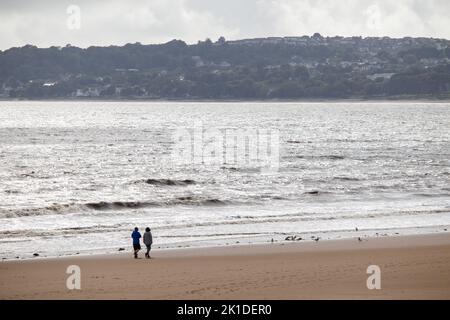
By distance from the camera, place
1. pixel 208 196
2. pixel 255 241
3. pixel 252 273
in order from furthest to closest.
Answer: pixel 208 196 → pixel 255 241 → pixel 252 273

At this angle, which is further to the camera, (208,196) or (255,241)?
(208,196)

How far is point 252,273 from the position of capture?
2077 cm

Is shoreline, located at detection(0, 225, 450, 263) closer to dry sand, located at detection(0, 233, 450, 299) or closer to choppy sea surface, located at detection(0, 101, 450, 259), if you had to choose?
choppy sea surface, located at detection(0, 101, 450, 259)

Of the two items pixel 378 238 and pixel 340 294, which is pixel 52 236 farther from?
pixel 340 294

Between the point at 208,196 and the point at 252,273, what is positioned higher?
the point at 252,273

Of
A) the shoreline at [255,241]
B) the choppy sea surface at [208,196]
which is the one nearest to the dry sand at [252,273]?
the shoreline at [255,241]

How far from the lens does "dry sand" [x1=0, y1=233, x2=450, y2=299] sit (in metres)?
18.1

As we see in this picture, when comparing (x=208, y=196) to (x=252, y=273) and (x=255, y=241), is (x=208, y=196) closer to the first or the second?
(x=255, y=241)

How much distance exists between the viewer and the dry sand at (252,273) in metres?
18.1

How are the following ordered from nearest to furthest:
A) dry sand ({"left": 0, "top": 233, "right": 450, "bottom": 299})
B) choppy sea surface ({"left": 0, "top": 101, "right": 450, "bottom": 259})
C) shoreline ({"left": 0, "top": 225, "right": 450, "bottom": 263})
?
dry sand ({"left": 0, "top": 233, "right": 450, "bottom": 299}) < shoreline ({"left": 0, "top": 225, "right": 450, "bottom": 263}) < choppy sea surface ({"left": 0, "top": 101, "right": 450, "bottom": 259})

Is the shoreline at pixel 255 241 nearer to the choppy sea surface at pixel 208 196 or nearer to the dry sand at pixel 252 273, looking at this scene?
the choppy sea surface at pixel 208 196

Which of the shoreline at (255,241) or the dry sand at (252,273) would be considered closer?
the dry sand at (252,273)

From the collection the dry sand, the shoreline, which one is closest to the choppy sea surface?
the shoreline

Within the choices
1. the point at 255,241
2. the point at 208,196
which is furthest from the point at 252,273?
the point at 208,196
